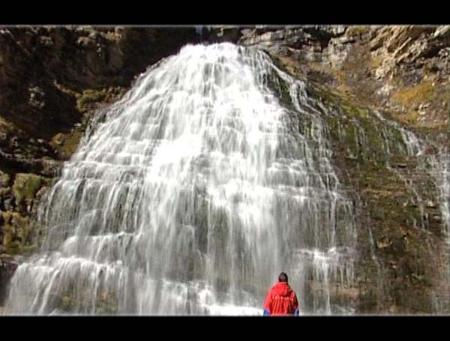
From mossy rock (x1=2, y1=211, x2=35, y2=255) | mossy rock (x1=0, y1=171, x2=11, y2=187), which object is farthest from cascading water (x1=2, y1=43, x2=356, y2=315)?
mossy rock (x1=0, y1=171, x2=11, y2=187)

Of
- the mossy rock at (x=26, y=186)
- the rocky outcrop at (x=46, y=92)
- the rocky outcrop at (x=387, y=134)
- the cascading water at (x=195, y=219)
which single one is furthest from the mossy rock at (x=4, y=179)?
the rocky outcrop at (x=387, y=134)

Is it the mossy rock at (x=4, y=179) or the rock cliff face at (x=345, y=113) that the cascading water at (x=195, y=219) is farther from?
the mossy rock at (x=4, y=179)

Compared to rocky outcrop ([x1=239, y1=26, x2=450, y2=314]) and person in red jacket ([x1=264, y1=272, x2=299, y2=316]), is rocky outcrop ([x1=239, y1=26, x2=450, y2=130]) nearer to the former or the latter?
rocky outcrop ([x1=239, y1=26, x2=450, y2=314])

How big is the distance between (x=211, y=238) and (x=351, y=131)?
13.8 ft

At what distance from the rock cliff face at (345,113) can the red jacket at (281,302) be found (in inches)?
148

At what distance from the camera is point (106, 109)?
14312 millimetres

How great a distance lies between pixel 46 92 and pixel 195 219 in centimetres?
551

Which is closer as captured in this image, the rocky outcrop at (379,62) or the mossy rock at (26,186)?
the mossy rock at (26,186)

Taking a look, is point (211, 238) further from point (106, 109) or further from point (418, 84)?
point (418, 84)

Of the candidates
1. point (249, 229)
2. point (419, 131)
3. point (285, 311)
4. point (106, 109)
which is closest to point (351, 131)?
point (419, 131)

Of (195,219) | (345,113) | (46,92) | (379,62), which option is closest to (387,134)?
(345,113)

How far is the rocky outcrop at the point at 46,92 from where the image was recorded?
1171cm

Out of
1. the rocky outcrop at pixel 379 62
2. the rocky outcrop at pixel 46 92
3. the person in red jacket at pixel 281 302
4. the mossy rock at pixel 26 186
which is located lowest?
the person in red jacket at pixel 281 302

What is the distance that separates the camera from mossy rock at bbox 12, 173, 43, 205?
11773mm
